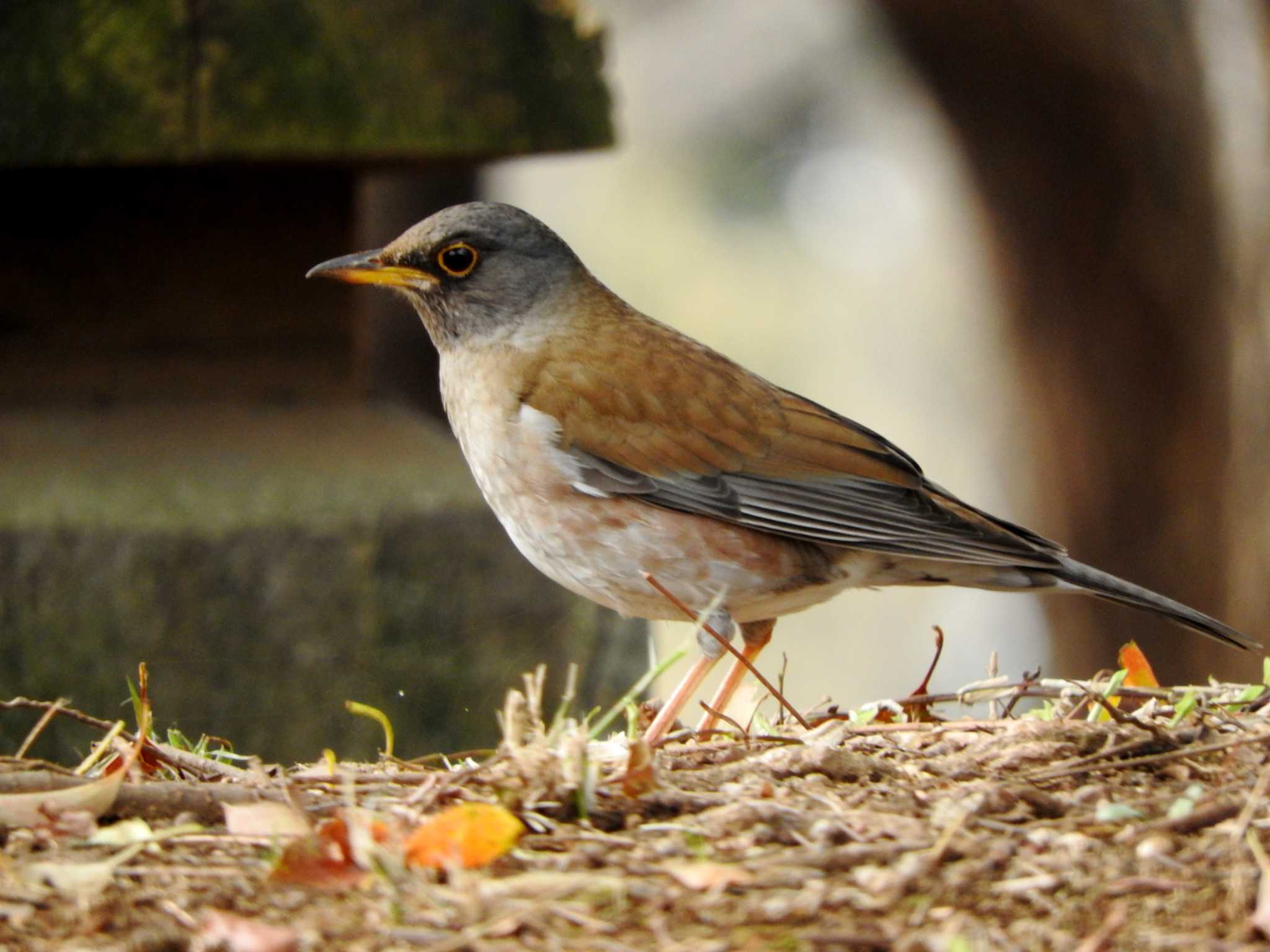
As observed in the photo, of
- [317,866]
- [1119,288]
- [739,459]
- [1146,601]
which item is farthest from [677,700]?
[1119,288]

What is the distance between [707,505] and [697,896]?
1975mm

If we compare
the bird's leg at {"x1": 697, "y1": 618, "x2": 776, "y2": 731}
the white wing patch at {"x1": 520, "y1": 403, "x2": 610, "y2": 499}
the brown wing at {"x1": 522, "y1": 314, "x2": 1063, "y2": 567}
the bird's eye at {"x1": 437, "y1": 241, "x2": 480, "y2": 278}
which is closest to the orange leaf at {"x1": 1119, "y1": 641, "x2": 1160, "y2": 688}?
the brown wing at {"x1": 522, "y1": 314, "x2": 1063, "y2": 567}

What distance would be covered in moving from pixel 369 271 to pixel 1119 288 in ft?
14.7

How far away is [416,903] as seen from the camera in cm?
226

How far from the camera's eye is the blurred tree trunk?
7227 millimetres

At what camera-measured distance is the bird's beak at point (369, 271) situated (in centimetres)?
429

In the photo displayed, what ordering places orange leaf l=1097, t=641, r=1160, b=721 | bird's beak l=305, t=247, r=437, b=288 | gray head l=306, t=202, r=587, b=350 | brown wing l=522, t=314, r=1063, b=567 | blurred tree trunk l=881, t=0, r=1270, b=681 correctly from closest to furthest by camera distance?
orange leaf l=1097, t=641, r=1160, b=721 < brown wing l=522, t=314, r=1063, b=567 < bird's beak l=305, t=247, r=437, b=288 < gray head l=306, t=202, r=587, b=350 < blurred tree trunk l=881, t=0, r=1270, b=681

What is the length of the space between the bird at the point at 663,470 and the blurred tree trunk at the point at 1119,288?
11.1 ft

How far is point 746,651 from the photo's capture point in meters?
4.57

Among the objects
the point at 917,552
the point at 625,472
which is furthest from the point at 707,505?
the point at 917,552

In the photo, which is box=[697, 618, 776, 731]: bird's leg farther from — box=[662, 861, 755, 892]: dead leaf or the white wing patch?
box=[662, 861, 755, 892]: dead leaf

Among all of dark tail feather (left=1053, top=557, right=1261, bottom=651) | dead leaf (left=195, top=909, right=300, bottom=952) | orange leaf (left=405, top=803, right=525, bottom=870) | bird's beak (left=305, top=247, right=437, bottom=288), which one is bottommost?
dead leaf (left=195, top=909, right=300, bottom=952)

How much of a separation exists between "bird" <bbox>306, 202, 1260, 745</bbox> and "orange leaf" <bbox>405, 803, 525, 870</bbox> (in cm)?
137

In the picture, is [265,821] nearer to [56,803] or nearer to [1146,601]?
Result: [56,803]
